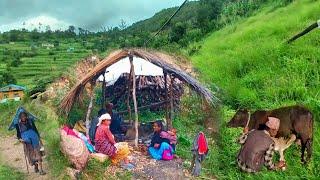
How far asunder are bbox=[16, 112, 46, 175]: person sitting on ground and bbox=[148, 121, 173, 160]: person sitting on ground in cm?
217

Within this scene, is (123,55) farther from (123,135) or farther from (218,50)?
(218,50)

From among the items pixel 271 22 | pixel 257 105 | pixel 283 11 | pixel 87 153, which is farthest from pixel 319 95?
pixel 283 11

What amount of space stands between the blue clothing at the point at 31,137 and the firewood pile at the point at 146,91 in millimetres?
3819

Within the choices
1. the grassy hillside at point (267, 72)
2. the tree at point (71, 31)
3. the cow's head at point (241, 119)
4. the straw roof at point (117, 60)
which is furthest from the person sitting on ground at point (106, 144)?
the tree at point (71, 31)

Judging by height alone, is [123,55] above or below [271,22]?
below

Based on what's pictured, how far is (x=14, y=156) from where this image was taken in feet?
36.2

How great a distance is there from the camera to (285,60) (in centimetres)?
1173

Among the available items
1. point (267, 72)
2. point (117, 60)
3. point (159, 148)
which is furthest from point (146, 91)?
point (159, 148)

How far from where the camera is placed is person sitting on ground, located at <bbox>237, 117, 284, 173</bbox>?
22.7 feet

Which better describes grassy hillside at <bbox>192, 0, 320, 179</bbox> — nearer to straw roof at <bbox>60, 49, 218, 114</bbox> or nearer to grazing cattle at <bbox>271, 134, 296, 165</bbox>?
grazing cattle at <bbox>271, 134, 296, 165</bbox>

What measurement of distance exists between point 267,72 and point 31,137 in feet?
20.9

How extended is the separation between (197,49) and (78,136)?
33.7 feet

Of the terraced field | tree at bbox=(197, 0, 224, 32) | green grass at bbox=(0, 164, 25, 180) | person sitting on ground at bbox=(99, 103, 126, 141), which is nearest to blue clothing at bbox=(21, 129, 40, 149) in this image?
green grass at bbox=(0, 164, 25, 180)

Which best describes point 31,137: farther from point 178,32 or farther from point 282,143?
point 178,32
